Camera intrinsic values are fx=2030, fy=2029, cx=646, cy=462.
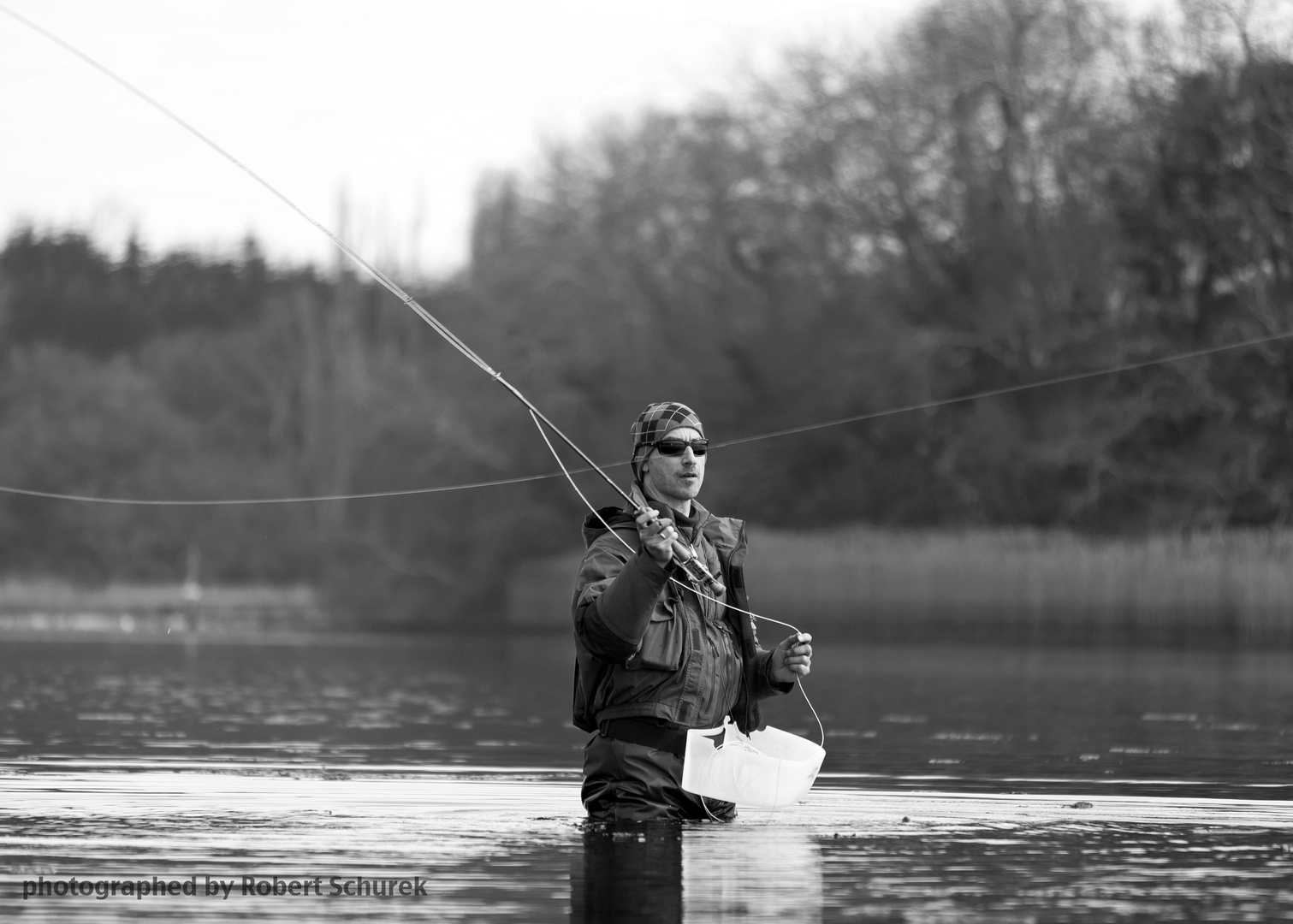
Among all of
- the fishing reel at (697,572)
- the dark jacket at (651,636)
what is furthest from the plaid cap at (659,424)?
the fishing reel at (697,572)

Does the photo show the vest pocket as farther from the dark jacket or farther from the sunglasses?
the sunglasses

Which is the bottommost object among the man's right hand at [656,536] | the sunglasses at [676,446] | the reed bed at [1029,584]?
the man's right hand at [656,536]

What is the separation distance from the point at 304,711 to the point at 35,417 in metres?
41.1

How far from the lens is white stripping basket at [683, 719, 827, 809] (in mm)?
6793

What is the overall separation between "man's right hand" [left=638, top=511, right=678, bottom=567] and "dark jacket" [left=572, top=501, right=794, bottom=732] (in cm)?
6

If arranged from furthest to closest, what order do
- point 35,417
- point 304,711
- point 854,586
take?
point 35,417
point 854,586
point 304,711

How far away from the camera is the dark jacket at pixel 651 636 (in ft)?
20.6

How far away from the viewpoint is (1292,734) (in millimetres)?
12812

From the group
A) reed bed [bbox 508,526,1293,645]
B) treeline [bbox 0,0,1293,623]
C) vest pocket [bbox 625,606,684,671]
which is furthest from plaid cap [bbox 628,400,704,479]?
treeline [bbox 0,0,1293,623]

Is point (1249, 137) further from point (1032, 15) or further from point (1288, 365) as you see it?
point (1032, 15)

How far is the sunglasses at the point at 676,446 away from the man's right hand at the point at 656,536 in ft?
1.75

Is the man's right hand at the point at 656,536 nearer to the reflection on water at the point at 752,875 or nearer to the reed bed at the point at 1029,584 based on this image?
the reflection on water at the point at 752,875

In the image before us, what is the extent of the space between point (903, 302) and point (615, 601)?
3317cm

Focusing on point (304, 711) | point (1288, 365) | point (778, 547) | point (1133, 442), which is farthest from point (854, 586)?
point (304, 711)
